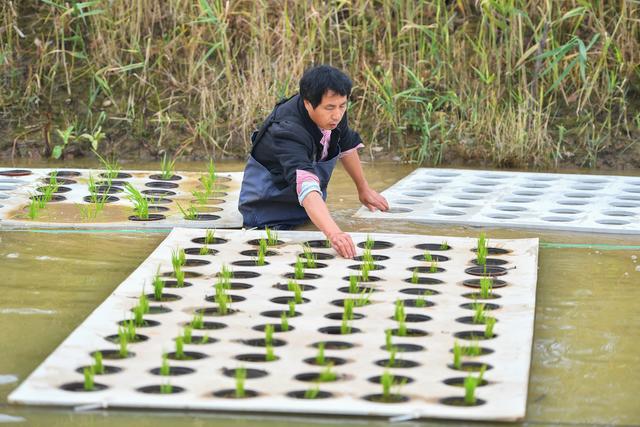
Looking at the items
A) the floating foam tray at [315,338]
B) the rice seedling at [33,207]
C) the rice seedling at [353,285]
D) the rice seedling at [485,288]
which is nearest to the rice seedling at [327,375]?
the floating foam tray at [315,338]

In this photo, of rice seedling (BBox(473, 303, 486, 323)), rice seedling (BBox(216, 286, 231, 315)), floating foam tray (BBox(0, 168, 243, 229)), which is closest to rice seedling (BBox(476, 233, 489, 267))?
rice seedling (BBox(473, 303, 486, 323))

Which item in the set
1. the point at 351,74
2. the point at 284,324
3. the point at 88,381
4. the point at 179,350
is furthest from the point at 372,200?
the point at 351,74

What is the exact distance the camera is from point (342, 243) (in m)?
4.40

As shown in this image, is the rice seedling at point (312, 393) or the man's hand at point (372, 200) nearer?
the rice seedling at point (312, 393)

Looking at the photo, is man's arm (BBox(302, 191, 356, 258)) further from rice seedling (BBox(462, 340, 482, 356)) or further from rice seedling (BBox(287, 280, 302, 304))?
rice seedling (BBox(462, 340, 482, 356))

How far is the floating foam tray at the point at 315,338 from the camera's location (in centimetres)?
297

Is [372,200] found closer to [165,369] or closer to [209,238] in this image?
[209,238]

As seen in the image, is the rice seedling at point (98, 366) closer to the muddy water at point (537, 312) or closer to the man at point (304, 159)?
the muddy water at point (537, 312)

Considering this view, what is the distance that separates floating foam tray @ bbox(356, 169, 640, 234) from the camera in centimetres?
535

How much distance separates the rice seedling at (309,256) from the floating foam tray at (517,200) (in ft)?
3.10

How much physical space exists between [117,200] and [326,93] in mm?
1658

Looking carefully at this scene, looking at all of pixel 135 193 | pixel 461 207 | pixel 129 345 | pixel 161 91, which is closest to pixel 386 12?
pixel 161 91

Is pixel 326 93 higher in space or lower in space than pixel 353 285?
higher

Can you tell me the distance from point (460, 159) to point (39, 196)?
2.90 meters
